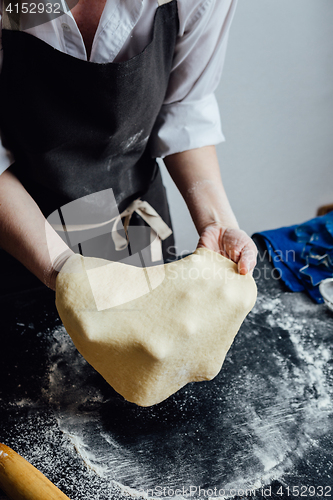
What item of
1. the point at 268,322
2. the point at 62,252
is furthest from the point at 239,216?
the point at 62,252

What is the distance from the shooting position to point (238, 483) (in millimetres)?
757

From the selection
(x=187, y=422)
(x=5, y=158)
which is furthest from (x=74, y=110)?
(x=187, y=422)

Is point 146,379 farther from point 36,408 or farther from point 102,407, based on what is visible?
point 36,408

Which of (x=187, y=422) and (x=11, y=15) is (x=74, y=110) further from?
(x=187, y=422)

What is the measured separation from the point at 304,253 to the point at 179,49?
78cm

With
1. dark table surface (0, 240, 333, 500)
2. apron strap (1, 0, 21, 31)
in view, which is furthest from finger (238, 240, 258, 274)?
apron strap (1, 0, 21, 31)

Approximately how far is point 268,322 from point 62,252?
634 mm

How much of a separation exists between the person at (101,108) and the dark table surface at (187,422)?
29cm

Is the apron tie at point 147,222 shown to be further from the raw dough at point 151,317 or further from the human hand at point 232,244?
the raw dough at point 151,317

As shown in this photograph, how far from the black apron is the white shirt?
0.11 feet

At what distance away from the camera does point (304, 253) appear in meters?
1.30

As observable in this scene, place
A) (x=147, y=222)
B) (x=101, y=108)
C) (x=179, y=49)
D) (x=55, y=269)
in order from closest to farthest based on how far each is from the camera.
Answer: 1. (x=55, y=269)
2. (x=101, y=108)
3. (x=179, y=49)
4. (x=147, y=222)

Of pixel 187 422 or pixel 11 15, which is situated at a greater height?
pixel 11 15

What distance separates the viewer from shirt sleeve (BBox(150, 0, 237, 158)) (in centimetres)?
93
